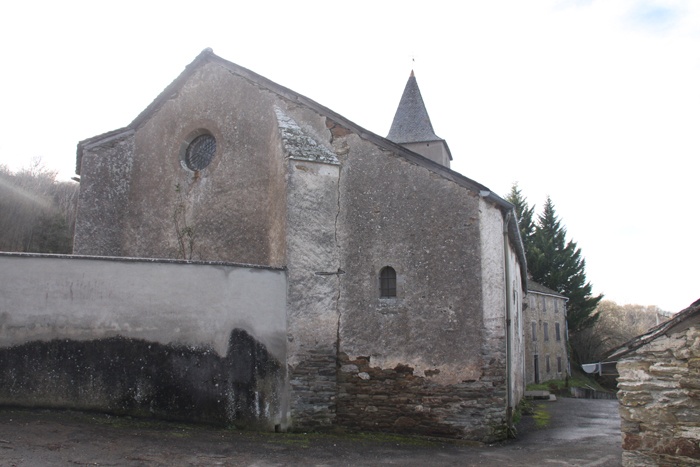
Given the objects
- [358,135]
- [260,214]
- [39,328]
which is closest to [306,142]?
[358,135]

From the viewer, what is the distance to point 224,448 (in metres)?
7.69

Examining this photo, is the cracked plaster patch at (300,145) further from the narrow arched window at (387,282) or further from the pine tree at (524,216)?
the pine tree at (524,216)

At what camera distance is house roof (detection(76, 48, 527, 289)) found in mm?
10195

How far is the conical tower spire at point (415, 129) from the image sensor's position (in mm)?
23422

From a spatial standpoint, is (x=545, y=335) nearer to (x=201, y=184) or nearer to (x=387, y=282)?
(x=387, y=282)

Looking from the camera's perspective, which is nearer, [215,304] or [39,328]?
[39,328]

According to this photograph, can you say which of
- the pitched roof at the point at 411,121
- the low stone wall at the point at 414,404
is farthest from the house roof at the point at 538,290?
the low stone wall at the point at 414,404

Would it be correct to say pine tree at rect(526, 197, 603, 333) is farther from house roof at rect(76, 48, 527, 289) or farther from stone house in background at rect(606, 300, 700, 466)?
stone house in background at rect(606, 300, 700, 466)

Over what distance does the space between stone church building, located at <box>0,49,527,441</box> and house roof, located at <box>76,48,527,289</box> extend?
1.6 inches

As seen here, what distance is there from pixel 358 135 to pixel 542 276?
30095 millimetres

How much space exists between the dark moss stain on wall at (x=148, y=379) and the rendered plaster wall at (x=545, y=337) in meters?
23.4

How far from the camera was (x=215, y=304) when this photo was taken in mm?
9258

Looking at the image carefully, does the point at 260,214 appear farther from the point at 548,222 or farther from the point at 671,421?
the point at 548,222

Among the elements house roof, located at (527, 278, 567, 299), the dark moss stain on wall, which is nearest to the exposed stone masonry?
the dark moss stain on wall
